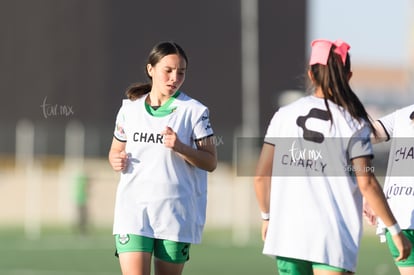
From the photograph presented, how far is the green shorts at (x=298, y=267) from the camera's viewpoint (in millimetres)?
7543

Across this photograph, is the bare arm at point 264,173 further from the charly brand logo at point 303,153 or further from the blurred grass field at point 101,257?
the blurred grass field at point 101,257

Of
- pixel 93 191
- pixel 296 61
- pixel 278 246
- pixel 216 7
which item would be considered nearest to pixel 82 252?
pixel 93 191

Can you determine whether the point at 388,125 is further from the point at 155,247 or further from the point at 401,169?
the point at 155,247

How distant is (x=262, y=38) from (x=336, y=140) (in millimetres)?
39211

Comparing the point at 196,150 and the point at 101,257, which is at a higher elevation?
the point at 196,150

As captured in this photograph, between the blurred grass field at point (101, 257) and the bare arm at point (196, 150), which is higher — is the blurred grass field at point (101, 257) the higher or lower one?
the lower one

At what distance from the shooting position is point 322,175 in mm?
7621

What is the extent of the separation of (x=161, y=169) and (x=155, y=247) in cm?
51

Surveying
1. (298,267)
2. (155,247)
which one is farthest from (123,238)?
(298,267)

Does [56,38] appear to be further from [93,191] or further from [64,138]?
[93,191]

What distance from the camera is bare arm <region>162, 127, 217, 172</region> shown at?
28.3 feet

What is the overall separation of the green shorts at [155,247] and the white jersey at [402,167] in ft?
4.51

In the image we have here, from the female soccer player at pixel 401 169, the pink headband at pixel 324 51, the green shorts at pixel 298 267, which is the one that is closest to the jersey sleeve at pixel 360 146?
the pink headband at pixel 324 51

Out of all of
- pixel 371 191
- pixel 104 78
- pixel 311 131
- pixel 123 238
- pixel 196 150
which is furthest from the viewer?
pixel 104 78
